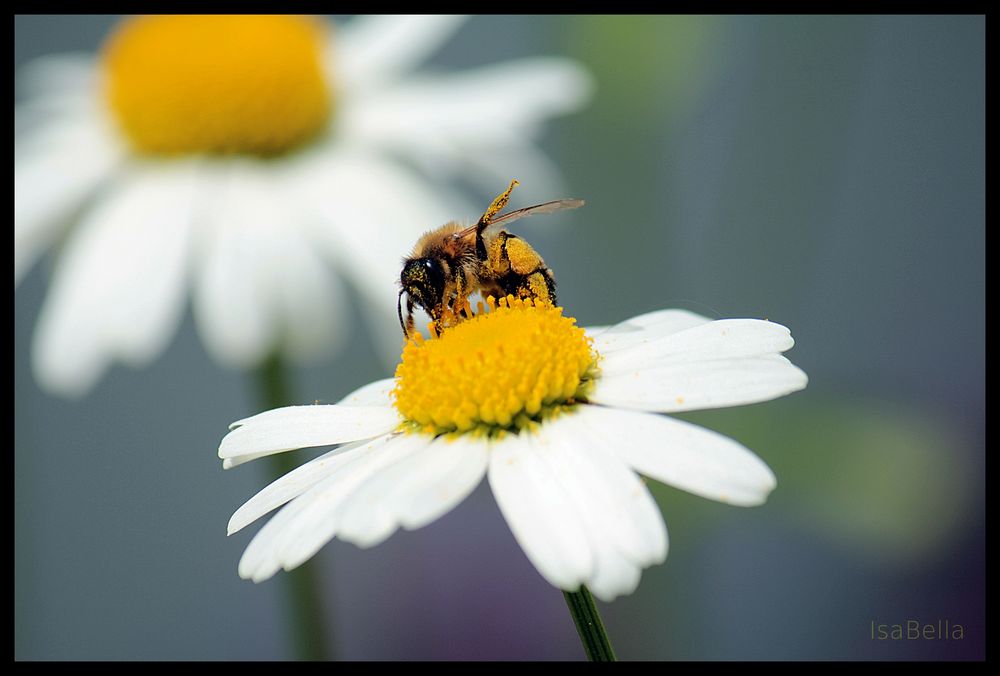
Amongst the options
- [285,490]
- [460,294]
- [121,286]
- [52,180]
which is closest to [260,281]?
[121,286]

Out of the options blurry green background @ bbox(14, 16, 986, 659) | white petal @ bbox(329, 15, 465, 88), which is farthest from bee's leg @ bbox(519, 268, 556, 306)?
white petal @ bbox(329, 15, 465, 88)

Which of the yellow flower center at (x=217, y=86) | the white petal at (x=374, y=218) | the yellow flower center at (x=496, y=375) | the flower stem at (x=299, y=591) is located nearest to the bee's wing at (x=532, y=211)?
the yellow flower center at (x=496, y=375)

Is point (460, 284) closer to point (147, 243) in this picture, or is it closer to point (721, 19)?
point (147, 243)

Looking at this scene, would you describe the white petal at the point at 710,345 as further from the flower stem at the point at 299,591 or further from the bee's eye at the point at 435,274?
the flower stem at the point at 299,591

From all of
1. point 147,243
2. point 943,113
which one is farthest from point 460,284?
point 943,113

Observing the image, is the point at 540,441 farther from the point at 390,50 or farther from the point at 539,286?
the point at 390,50
